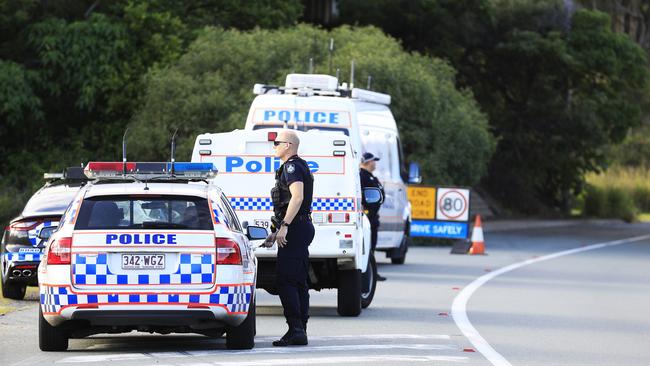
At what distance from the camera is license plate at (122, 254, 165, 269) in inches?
451

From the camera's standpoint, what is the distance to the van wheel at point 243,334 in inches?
472

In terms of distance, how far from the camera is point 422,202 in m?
32.3

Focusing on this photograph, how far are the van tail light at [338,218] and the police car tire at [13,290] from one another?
13.1 ft

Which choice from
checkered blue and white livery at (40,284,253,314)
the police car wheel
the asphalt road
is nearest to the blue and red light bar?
checkered blue and white livery at (40,284,253,314)

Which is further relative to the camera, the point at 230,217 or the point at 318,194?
the point at 318,194

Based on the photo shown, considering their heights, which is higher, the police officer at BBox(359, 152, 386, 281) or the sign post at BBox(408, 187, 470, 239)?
the police officer at BBox(359, 152, 386, 281)

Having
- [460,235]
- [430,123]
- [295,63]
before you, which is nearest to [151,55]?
[295,63]

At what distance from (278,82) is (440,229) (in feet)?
18.6

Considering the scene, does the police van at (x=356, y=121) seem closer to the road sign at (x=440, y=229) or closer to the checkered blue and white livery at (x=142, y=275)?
the road sign at (x=440, y=229)

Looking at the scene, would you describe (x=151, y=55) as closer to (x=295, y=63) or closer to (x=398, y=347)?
(x=295, y=63)

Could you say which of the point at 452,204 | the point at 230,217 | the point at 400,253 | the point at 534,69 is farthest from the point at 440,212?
the point at 230,217

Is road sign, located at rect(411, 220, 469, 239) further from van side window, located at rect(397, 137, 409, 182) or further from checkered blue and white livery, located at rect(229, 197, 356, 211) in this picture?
checkered blue and white livery, located at rect(229, 197, 356, 211)

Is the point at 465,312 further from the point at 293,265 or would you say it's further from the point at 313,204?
the point at 293,265

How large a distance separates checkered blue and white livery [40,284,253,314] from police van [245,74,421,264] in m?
8.96
